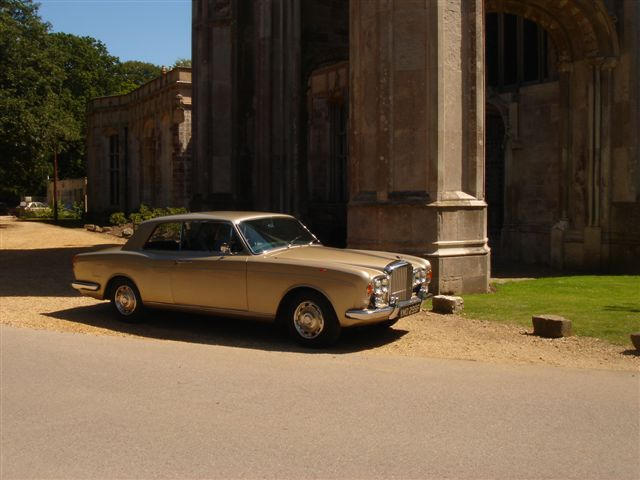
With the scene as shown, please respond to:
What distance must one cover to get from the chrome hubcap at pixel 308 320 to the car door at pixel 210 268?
0.76 m

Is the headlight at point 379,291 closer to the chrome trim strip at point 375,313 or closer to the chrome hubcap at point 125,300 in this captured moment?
the chrome trim strip at point 375,313

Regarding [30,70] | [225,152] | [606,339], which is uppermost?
[30,70]

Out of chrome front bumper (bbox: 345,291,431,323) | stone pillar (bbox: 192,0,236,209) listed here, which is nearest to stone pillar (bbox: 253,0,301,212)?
stone pillar (bbox: 192,0,236,209)

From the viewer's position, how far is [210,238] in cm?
870

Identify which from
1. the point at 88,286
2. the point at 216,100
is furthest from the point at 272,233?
the point at 216,100

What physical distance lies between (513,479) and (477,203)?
8.83 metres

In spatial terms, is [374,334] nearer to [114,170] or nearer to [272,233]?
[272,233]

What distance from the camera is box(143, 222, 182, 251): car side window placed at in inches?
356

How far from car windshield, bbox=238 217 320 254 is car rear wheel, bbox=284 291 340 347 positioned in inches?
37.2

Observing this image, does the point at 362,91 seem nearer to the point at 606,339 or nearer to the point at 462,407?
the point at 606,339

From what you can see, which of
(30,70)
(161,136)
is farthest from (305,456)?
(30,70)

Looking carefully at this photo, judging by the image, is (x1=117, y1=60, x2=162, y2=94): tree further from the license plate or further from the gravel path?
the license plate

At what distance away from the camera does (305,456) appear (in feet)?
13.5

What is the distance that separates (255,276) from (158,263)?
5.28ft
